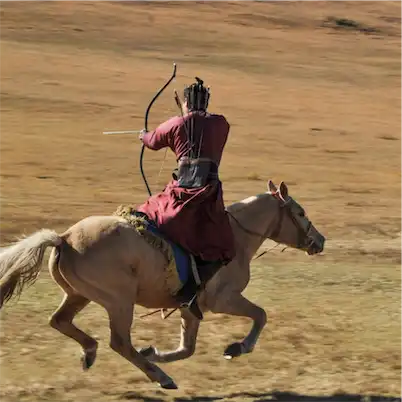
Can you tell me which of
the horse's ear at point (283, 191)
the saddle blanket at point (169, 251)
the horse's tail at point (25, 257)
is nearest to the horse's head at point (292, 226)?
the horse's ear at point (283, 191)

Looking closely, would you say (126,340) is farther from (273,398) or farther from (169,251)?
(273,398)

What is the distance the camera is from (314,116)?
3591 centimetres

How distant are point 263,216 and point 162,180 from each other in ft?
46.5

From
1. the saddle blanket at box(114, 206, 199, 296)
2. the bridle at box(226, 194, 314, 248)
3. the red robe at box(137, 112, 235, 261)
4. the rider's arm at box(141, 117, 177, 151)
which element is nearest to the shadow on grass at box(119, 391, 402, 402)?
the saddle blanket at box(114, 206, 199, 296)

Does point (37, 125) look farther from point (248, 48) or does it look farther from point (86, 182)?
point (248, 48)

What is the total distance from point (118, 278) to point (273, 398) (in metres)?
1.58

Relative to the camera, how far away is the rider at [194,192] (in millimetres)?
7773

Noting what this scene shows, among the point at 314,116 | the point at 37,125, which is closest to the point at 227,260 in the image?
the point at 37,125

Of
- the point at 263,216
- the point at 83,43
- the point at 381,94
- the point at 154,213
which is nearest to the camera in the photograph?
the point at 154,213

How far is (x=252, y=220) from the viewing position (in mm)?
8508

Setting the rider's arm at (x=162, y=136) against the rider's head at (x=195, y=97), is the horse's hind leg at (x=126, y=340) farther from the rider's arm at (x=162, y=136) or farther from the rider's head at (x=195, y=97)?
the rider's head at (x=195, y=97)

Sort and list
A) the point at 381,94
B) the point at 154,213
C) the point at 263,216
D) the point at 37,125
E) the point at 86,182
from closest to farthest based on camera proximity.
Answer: the point at 154,213 → the point at 263,216 → the point at 86,182 → the point at 37,125 → the point at 381,94

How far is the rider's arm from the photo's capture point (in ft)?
25.8

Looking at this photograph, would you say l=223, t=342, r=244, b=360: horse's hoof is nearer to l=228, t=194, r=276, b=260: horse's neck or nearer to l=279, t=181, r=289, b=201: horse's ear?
l=228, t=194, r=276, b=260: horse's neck
